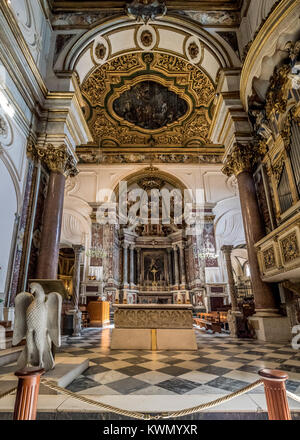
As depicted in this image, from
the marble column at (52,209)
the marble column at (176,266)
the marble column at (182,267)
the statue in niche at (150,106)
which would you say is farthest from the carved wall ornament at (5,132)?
the marble column at (176,266)

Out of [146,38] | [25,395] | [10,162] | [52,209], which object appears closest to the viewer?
[25,395]

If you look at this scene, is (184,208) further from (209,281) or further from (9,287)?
(9,287)

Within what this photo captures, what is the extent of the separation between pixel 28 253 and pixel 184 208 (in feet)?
37.6

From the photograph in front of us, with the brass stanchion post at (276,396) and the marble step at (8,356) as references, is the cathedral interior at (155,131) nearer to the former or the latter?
the marble step at (8,356)

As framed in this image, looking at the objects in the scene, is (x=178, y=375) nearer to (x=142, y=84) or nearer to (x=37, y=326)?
(x=37, y=326)

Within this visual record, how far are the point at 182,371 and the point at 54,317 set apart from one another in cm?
161

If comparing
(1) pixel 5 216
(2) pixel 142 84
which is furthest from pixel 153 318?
(2) pixel 142 84

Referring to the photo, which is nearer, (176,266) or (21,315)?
(21,315)

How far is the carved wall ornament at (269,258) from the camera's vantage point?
453cm

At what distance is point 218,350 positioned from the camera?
4031mm

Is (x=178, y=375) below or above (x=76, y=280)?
below

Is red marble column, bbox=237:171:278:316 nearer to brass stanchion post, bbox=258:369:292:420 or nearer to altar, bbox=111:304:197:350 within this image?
altar, bbox=111:304:197:350

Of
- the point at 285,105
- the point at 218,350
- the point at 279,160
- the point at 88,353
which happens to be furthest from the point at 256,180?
the point at 88,353

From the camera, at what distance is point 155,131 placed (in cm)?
1300
